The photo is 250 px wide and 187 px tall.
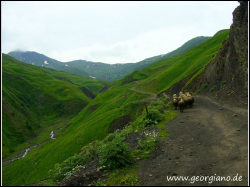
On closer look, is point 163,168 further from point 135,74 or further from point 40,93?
point 40,93

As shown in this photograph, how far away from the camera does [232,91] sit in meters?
29.2

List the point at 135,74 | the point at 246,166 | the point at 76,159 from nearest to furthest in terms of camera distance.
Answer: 1. the point at 246,166
2. the point at 76,159
3. the point at 135,74

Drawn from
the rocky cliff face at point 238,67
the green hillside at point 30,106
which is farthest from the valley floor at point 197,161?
the green hillside at point 30,106

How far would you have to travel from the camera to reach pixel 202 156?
1181 centimetres

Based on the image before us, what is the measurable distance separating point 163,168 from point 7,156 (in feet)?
278

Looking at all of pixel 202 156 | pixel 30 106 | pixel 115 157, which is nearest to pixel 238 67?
pixel 202 156

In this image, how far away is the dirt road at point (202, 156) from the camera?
9367 millimetres

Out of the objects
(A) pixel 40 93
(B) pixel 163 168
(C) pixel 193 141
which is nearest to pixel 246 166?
(B) pixel 163 168

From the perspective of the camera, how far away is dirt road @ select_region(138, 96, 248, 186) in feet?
30.7

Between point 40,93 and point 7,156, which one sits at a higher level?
point 40,93

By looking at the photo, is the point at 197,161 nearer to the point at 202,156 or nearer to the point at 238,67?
the point at 202,156

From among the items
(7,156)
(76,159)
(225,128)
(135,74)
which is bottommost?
(7,156)

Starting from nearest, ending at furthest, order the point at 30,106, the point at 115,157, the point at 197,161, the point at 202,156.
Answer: the point at 197,161 < the point at 202,156 < the point at 115,157 < the point at 30,106

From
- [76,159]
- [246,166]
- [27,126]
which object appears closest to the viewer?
[246,166]
